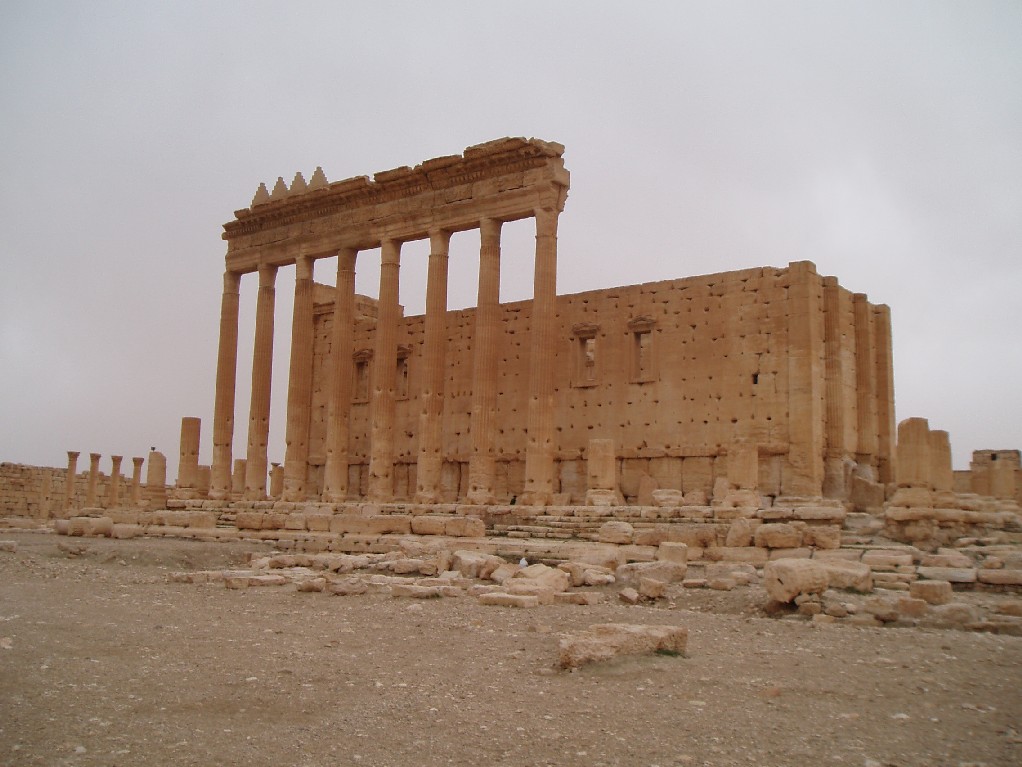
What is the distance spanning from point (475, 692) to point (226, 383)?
88.3 feet

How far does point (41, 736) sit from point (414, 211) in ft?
77.2

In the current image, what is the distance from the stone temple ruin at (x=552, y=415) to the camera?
66.1 ft

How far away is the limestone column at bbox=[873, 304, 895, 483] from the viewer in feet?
87.8

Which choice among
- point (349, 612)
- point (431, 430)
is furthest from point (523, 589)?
point (431, 430)

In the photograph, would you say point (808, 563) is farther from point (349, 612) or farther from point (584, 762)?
point (584, 762)

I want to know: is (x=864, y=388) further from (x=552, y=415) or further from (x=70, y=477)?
(x=70, y=477)

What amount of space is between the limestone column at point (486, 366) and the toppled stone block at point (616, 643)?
1651 cm

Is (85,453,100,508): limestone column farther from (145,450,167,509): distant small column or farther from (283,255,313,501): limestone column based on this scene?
(283,255,313,501): limestone column

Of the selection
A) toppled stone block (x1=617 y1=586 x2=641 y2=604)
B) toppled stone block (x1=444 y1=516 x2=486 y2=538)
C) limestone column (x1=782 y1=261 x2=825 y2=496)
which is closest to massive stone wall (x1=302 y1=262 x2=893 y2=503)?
limestone column (x1=782 y1=261 x2=825 y2=496)

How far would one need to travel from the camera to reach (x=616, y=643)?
8.80 m

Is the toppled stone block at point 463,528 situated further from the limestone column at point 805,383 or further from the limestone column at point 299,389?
the limestone column at point 299,389

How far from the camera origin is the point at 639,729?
659 centimetres

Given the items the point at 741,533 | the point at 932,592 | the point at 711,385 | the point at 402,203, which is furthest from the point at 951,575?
the point at 402,203

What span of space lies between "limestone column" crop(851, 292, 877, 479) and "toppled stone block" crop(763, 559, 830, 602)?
603 inches
